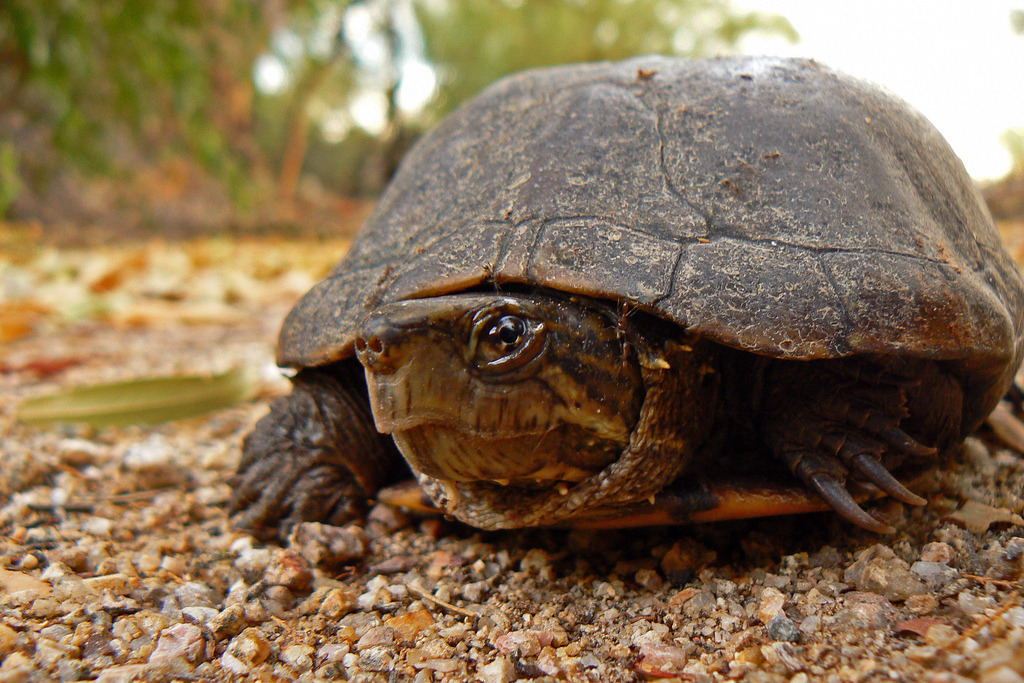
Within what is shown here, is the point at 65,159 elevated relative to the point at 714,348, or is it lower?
elevated

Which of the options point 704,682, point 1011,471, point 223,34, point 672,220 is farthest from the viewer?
point 223,34

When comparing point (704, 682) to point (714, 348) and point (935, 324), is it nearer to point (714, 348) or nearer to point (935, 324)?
point (714, 348)

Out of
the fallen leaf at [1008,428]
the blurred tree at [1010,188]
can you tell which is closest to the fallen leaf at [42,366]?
the fallen leaf at [1008,428]

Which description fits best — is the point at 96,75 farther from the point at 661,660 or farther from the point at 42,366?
the point at 661,660

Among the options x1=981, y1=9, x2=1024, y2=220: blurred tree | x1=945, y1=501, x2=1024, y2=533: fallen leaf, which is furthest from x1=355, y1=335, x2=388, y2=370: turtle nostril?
x1=981, y1=9, x2=1024, y2=220: blurred tree

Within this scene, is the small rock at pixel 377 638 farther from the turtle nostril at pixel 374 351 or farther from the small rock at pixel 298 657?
the turtle nostril at pixel 374 351

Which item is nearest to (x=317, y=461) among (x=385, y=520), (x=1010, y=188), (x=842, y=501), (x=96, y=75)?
(x=385, y=520)

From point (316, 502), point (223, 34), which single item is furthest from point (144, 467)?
point (223, 34)
